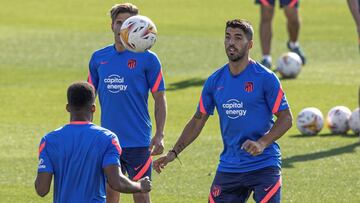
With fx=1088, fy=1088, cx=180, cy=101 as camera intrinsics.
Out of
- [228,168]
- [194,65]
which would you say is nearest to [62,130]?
[228,168]

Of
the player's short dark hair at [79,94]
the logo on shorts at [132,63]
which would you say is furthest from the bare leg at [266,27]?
the player's short dark hair at [79,94]

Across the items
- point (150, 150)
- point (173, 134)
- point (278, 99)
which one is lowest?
point (173, 134)

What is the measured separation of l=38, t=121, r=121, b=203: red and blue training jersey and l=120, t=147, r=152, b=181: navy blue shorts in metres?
2.63

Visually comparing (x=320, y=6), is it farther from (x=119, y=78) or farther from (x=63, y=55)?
(x=119, y=78)

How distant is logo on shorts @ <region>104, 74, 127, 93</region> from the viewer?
11.2 m

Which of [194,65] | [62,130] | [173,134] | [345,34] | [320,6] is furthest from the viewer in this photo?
[320,6]

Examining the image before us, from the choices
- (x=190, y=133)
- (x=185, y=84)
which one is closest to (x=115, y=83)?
(x=190, y=133)

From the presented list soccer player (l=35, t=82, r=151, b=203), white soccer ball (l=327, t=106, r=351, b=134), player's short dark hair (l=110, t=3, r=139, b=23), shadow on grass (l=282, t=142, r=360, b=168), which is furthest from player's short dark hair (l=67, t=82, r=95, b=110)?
white soccer ball (l=327, t=106, r=351, b=134)

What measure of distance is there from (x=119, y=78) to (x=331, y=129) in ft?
24.8

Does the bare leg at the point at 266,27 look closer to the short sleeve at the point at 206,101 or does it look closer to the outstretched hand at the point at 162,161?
the short sleeve at the point at 206,101

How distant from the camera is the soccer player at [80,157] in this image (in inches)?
333

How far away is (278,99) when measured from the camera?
10.0 metres

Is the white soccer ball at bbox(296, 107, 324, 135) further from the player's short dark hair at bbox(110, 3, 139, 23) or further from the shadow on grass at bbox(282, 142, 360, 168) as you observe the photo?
the player's short dark hair at bbox(110, 3, 139, 23)

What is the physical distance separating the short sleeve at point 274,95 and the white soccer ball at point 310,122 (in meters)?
7.83
